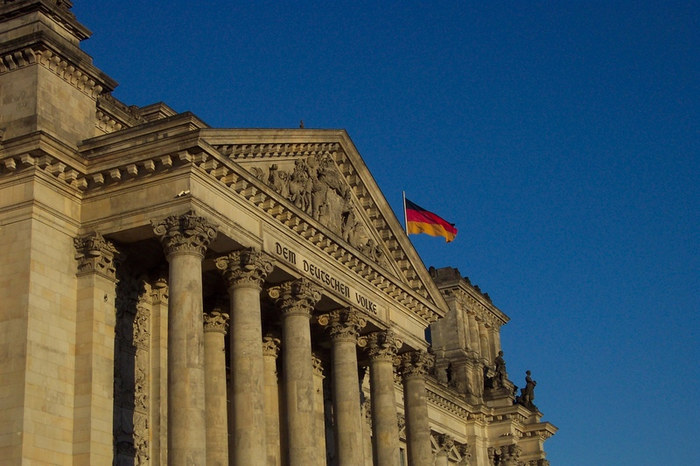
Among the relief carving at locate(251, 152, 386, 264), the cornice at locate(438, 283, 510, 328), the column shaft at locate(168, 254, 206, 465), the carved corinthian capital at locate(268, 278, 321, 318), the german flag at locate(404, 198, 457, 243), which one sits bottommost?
the column shaft at locate(168, 254, 206, 465)

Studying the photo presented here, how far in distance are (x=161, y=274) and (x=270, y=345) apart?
6.87 meters

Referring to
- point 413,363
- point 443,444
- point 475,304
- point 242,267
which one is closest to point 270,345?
point 242,267

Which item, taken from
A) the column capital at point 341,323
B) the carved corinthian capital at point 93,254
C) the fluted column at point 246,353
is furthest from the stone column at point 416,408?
the carved corinthian capital at point 93,254

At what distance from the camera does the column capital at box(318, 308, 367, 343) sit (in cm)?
4034

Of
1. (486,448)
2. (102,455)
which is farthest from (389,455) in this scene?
(486,448)

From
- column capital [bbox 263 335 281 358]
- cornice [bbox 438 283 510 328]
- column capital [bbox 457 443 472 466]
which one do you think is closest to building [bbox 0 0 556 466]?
column capital [bbox 263 335 281 358]

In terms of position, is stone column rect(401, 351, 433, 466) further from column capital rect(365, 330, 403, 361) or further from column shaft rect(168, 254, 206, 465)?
column shaft rect(168, 254, 206, 465)

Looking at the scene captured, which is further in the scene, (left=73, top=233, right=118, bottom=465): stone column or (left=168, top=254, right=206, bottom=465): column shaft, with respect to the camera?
(left=73, top=233, right=118, bottom=465): stone column

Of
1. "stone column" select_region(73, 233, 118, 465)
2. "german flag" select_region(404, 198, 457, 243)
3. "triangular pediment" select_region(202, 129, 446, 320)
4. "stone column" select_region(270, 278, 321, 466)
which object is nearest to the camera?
"stone column" select_region(73, 233, 118, 465)

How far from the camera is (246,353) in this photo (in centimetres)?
3322

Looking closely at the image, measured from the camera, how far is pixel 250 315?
110 feet

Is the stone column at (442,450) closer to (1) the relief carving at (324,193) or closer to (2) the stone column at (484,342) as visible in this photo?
(2) the stone column at (484,342)

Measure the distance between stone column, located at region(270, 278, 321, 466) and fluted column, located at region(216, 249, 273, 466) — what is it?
8.12 feet

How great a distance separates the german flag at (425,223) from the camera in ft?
173
